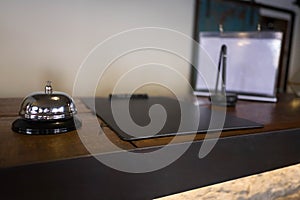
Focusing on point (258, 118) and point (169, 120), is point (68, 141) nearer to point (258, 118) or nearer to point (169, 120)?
point (169, 120)

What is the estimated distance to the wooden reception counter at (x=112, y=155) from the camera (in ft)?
1.50

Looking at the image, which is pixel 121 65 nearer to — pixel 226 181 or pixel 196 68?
pixel 196 68

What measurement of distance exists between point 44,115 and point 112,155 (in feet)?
0.73

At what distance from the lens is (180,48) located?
1.66 meters

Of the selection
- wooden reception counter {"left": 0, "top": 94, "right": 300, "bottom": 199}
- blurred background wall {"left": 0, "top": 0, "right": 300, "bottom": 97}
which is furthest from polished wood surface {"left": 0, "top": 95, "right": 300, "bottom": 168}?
blurred background wall {"left": 0, "top": 0, "right": 300, "bottom": 97}

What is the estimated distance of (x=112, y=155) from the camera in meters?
0.53

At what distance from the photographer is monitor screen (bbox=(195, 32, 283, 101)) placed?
4.32 ft

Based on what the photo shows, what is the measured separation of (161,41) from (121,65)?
1.03 ft

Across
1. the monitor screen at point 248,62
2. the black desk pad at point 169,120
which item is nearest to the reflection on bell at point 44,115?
the black desk pad at point 169,120

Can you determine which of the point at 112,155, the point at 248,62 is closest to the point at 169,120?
the point at 112,155

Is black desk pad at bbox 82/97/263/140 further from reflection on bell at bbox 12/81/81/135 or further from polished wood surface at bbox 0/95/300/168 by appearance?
reflection on bell at bbox 12/81/81/135

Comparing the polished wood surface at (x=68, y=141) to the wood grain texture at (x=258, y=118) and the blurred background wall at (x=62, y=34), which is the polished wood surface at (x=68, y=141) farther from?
the blurred background wall at (x=62, y=34)

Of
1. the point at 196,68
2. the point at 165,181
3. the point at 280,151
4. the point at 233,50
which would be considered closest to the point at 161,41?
the point at 196,68

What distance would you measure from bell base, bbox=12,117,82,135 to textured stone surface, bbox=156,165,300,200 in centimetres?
32
